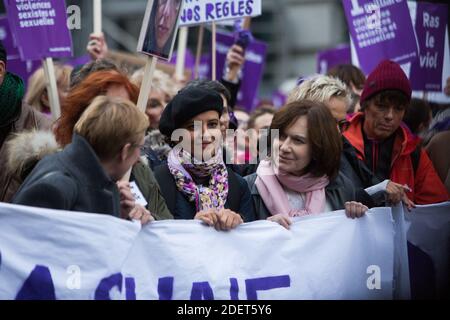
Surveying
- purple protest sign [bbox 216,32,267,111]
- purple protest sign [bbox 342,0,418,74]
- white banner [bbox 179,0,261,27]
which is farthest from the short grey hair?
purple protest sign [bbox 216,32,267,111]

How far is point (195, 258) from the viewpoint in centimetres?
454

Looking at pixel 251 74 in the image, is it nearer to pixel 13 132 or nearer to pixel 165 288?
pixel 13 132

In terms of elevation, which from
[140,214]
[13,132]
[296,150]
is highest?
[13,132]

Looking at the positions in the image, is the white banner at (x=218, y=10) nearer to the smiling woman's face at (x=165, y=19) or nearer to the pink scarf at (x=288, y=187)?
the smiling woman's face at (x=165, y=19)

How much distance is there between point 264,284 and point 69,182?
119 cm

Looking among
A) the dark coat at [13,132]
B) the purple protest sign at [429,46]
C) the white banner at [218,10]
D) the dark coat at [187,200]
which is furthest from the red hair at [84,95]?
the purple protest sign at [429,46]

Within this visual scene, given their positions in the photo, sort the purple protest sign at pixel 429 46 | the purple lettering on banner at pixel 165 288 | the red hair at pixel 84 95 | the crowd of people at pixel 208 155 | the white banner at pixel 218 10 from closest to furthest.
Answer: the crowd of people at pixel 208 155, the purple lettering on banner at pixel 165 288, the red hair at pixel 84 95, the white banner at pixel 218 10, the purple protest sign at pixel 429 46

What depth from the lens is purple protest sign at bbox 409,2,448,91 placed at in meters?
7.92

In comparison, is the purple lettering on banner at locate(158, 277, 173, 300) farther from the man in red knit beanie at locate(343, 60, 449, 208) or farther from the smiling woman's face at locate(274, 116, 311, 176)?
the man in red knit beanie at locate(343, 60, 449, 208)

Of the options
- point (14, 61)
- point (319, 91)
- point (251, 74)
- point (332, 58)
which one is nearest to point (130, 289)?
point (319, 91)

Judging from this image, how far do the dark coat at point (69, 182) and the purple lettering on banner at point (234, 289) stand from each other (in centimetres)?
83

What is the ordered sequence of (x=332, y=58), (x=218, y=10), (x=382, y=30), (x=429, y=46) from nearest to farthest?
(x=218, y=10) → (x=382, y=30) → (x=429, y=46) → (x=332, y=58)

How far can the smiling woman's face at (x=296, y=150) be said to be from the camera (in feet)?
16.6
